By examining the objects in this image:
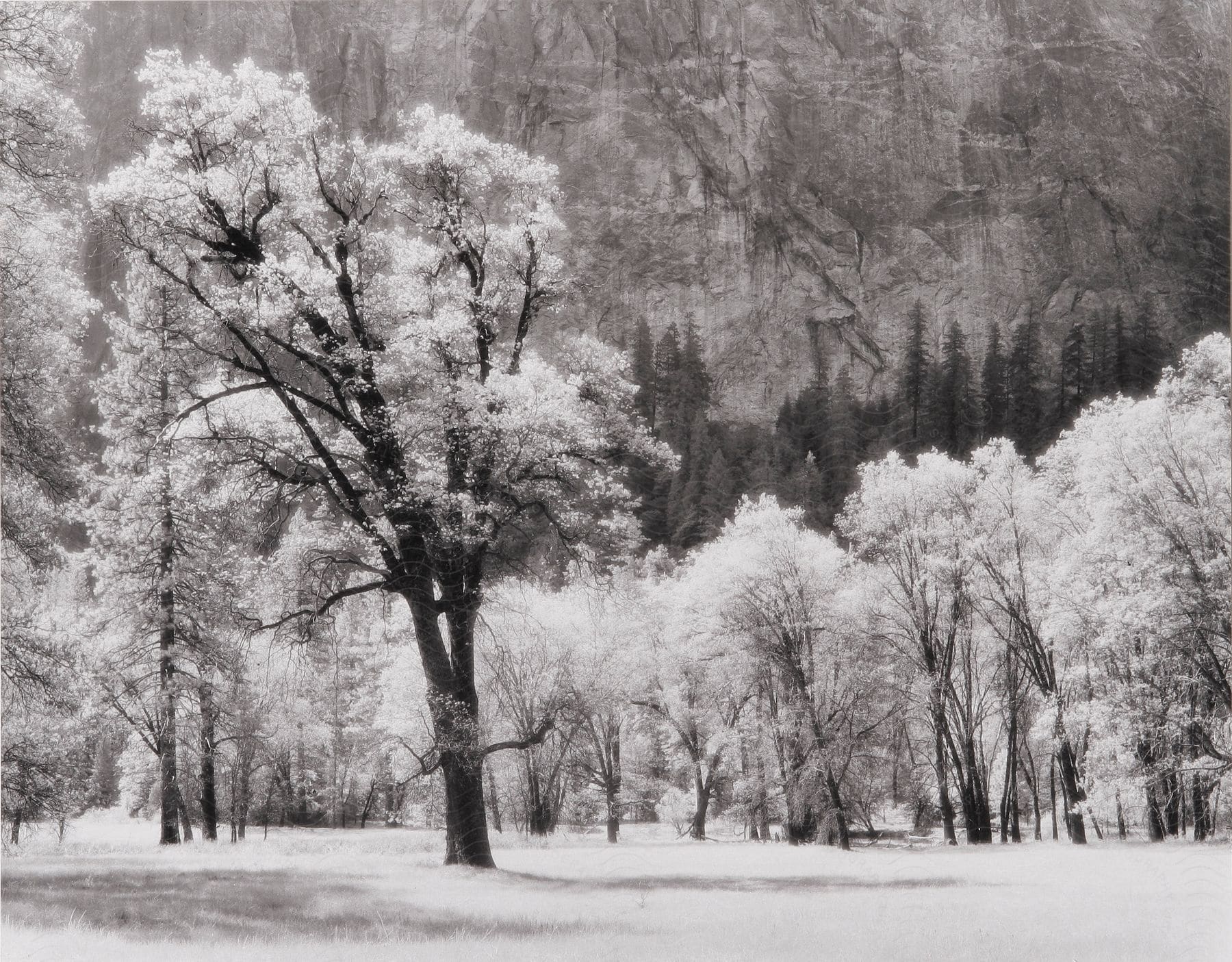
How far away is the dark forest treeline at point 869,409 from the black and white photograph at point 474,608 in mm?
25271

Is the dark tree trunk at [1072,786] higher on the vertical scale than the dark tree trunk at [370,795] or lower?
higher

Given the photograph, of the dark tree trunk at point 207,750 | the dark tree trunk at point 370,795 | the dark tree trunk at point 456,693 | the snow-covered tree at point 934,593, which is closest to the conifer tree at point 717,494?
the dark tree trunk at point 370,795

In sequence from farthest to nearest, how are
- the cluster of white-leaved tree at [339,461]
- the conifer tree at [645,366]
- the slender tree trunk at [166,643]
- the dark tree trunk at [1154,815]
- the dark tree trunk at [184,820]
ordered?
1. the conifer tree at [645,366]
2. the dark tree trunk at [184,820]
3. the dark tree trunk at [1154,815]
4. the slender tree trunk at [166,643]
5. the cluster of white-leaved tree at [339,461]

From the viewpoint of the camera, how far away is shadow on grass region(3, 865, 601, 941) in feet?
25.6

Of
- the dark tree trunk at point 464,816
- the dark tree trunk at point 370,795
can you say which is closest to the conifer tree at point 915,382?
the dark tree trunk at point 370,795

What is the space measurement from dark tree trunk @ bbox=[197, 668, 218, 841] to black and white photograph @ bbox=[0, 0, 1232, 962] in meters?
0.42

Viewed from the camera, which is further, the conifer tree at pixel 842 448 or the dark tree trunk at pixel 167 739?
the conifer tree at pixel 842 448

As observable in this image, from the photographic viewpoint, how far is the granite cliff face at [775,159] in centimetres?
11450

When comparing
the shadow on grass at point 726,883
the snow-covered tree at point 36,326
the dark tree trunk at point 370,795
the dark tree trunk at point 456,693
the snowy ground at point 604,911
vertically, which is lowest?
the dark tree trunk at point 370,795

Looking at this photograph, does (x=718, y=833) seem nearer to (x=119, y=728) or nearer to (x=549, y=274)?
(x=119, y=728)

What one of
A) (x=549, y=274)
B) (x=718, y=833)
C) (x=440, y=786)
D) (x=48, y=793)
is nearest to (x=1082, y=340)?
(x=718, y=833)

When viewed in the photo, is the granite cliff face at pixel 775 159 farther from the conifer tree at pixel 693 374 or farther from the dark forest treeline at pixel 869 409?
the dark forest treeline at pixel 869 409

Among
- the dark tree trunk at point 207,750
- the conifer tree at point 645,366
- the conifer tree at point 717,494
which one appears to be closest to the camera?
the dark tree trunk at point 207,750

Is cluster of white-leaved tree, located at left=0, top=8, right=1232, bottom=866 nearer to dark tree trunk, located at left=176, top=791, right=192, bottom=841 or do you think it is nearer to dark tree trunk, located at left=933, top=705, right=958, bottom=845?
dark tree trunk, located at left=176, top=791, right=192, bottom=841
